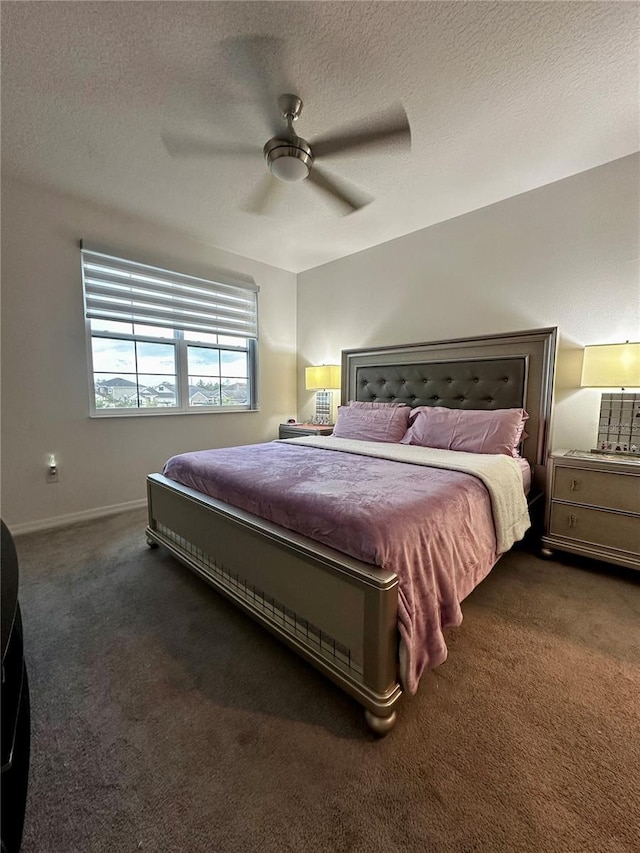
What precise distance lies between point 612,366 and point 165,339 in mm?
3733

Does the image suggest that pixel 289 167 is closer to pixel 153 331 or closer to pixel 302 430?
pixel 153 331

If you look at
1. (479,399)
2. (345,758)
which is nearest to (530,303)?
(479,399)

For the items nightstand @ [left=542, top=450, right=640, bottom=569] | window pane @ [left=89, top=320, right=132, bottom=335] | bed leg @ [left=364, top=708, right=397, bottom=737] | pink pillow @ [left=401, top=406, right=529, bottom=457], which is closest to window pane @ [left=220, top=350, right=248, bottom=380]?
window pane @ [left=89, top=320, right=132, bottom=335]

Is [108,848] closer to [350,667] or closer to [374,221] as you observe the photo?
[350,667]

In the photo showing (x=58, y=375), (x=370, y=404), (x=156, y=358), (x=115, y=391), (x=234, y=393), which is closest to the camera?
(x=58, y=375)

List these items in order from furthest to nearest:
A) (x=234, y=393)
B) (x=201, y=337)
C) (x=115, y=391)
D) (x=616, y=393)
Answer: (x=234, y=393)
(x=201, y=337)
(x=115, y=391)
(x=616, y=393)

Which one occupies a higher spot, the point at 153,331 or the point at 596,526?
the point at 153,331

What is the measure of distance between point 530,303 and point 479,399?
33.2 inches

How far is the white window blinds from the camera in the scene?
3.11 m

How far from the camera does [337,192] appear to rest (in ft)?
6.92

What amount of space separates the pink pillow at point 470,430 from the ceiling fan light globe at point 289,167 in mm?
1927

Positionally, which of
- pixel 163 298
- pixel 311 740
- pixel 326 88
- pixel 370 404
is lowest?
pixel 311 740

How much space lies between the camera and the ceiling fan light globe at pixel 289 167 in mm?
1778

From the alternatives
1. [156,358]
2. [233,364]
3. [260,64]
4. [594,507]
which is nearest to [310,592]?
[594,507]
